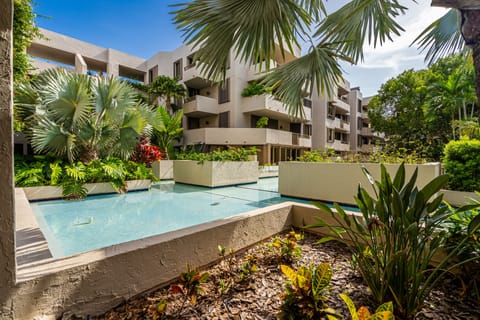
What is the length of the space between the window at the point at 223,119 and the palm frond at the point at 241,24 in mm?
14348

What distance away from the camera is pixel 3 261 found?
121 centimetres

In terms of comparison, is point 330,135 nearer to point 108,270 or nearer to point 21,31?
point 21,31

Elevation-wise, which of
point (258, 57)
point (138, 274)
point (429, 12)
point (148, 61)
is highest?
point (148, 61)

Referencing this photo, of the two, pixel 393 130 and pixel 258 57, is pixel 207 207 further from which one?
pixel 393 130

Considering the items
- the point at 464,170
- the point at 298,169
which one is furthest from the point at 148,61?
the point at 464,170

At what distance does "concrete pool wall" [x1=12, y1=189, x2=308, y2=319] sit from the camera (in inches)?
52.6

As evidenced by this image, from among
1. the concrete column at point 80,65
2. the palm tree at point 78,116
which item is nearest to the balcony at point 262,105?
the palm tree at point 78,116

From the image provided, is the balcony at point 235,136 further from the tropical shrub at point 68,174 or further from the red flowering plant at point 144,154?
the tropical shrub at point 68,174

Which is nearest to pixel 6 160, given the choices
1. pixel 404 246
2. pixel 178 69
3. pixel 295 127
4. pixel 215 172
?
pixel 404 246

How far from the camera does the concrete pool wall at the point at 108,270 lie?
1337 millimetres

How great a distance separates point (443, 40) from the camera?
361cm

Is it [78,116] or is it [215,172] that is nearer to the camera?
[78,116]

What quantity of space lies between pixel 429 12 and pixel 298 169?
15.1ft

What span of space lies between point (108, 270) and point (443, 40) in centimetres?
539
